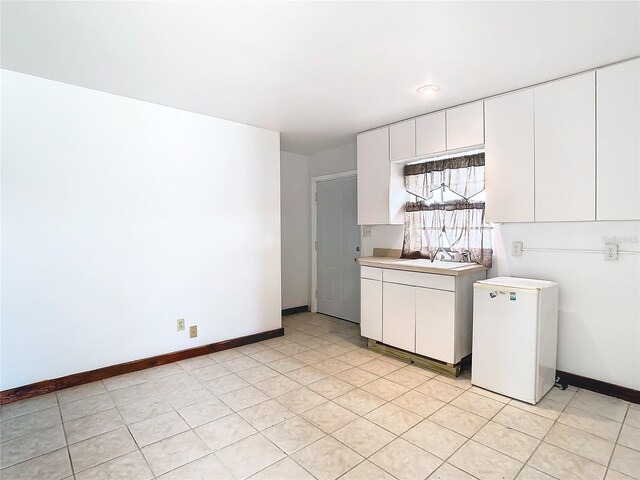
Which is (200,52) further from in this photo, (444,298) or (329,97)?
(444,298)

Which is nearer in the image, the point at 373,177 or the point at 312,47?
the point at 312,47

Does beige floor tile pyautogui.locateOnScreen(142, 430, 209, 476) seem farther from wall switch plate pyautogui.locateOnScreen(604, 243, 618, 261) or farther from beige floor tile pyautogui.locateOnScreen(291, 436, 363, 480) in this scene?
wall switch plate pyautogui.locateOnScreen(604, 243, 618, 261)

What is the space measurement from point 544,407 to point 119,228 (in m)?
3.56

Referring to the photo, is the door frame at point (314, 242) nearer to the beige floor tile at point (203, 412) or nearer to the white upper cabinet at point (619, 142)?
the beige floor tile at point (203, 412)

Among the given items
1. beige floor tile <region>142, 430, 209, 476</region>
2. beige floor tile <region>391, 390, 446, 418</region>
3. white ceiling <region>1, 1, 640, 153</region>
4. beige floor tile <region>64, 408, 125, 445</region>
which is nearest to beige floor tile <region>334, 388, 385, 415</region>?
beige floor tile <region>391, 390, 446, 418</region>

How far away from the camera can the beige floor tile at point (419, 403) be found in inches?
93.4

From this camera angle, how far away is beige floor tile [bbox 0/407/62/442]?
211 cm

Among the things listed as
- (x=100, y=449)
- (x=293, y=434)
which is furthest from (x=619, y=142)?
(x=100, y=449)

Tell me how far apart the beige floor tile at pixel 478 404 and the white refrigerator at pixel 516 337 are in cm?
15

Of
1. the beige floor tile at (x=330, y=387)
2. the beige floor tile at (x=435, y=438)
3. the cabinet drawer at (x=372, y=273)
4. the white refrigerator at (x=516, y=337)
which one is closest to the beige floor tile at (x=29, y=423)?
the beige floor tile at (x=330, y=387)

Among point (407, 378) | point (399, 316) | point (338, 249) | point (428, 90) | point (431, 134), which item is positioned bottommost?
point (407, 378)

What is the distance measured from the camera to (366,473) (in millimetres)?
1753

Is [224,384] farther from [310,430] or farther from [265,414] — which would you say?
[310,430]

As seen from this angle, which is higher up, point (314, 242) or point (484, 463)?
point (314, 242)
